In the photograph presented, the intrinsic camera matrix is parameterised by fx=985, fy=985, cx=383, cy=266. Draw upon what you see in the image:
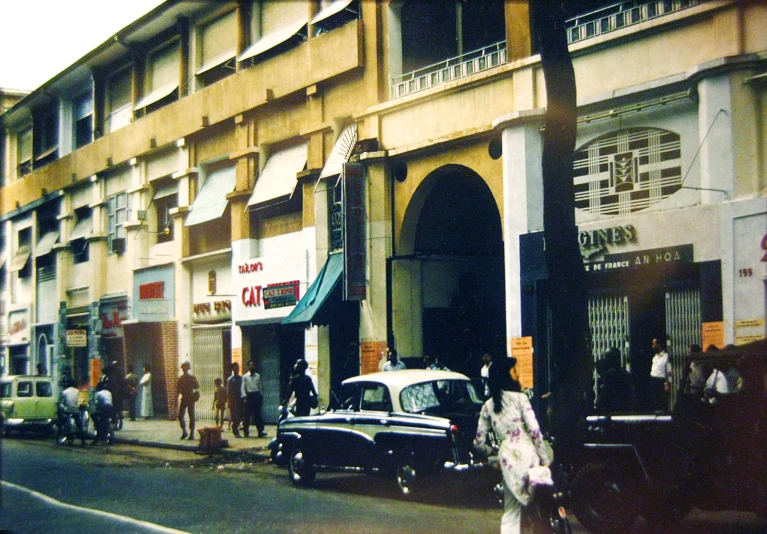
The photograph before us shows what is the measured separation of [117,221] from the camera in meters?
33.9

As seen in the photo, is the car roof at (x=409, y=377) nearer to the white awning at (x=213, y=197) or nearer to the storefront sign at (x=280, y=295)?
the storefront sign at (x=280, y=295)

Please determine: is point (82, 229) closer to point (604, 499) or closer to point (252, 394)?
point (252, 394)

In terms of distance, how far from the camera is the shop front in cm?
2459

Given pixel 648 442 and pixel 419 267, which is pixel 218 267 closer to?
pixel 419 267

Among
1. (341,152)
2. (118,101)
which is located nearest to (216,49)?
(118,101)

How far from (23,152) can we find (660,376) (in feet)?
109

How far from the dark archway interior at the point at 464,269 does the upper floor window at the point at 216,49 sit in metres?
9.23

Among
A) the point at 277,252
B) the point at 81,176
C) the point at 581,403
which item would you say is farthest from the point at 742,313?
the point at 81,176

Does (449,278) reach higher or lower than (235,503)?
higher

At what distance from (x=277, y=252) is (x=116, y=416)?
5736 mm

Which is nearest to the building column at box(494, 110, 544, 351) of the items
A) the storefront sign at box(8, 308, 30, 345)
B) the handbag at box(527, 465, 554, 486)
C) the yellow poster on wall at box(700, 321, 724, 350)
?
the yellow poster on wall at box(700, 321, 724, 350)

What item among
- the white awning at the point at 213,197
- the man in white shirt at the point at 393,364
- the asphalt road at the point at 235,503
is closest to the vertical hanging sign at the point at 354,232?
the man in white shirt at the point at 393,364

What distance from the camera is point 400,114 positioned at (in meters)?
21.3

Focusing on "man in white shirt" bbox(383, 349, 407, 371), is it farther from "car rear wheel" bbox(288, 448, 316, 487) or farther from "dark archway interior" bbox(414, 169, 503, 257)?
"car rear wheel" bbox(288, 448, 316, 487)
